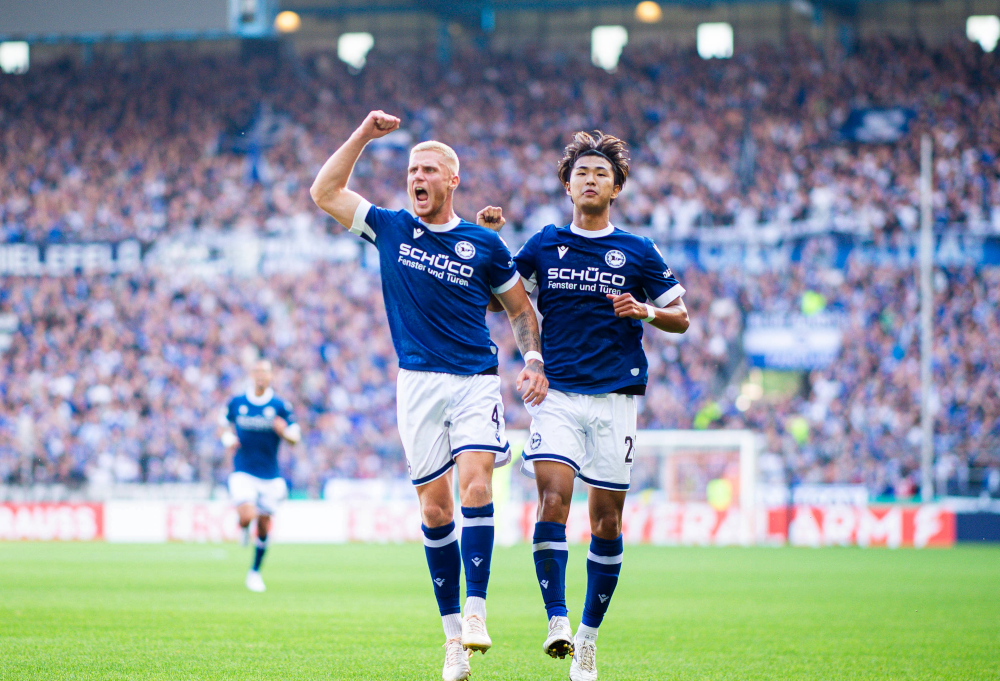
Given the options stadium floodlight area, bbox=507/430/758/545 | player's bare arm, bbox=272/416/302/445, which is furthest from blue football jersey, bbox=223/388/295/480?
stadium floodlight area, bbox=507/430/758/545

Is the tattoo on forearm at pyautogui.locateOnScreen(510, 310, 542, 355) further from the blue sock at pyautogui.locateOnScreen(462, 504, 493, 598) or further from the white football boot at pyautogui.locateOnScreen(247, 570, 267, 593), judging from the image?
the white football boot at pyautogui.locateOnScreen(247, 570, 267, 593)

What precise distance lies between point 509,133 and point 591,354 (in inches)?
1108

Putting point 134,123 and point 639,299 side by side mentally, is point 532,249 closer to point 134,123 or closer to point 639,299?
point 639,299

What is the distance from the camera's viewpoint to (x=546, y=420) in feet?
21.9

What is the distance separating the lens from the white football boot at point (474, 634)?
5921 mm

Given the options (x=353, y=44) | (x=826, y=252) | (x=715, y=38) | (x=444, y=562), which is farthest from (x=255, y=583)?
(x=353, y=44)

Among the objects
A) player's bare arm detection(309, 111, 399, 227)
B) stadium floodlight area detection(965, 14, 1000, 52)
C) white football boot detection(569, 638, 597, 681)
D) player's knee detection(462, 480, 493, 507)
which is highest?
stadium floodlight area detection(965, 14, 1000, 52)

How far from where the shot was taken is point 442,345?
6496 millimetres

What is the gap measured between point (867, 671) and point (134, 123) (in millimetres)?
31906

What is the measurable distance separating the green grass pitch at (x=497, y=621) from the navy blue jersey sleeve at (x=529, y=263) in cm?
219

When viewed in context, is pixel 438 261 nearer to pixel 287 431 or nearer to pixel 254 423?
pixel 287 431

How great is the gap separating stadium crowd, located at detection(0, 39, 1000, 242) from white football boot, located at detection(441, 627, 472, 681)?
81.5ft

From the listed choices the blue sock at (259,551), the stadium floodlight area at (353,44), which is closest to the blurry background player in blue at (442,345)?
the blue sock at (259,551)

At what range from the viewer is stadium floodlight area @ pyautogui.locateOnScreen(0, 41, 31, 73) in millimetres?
38625
